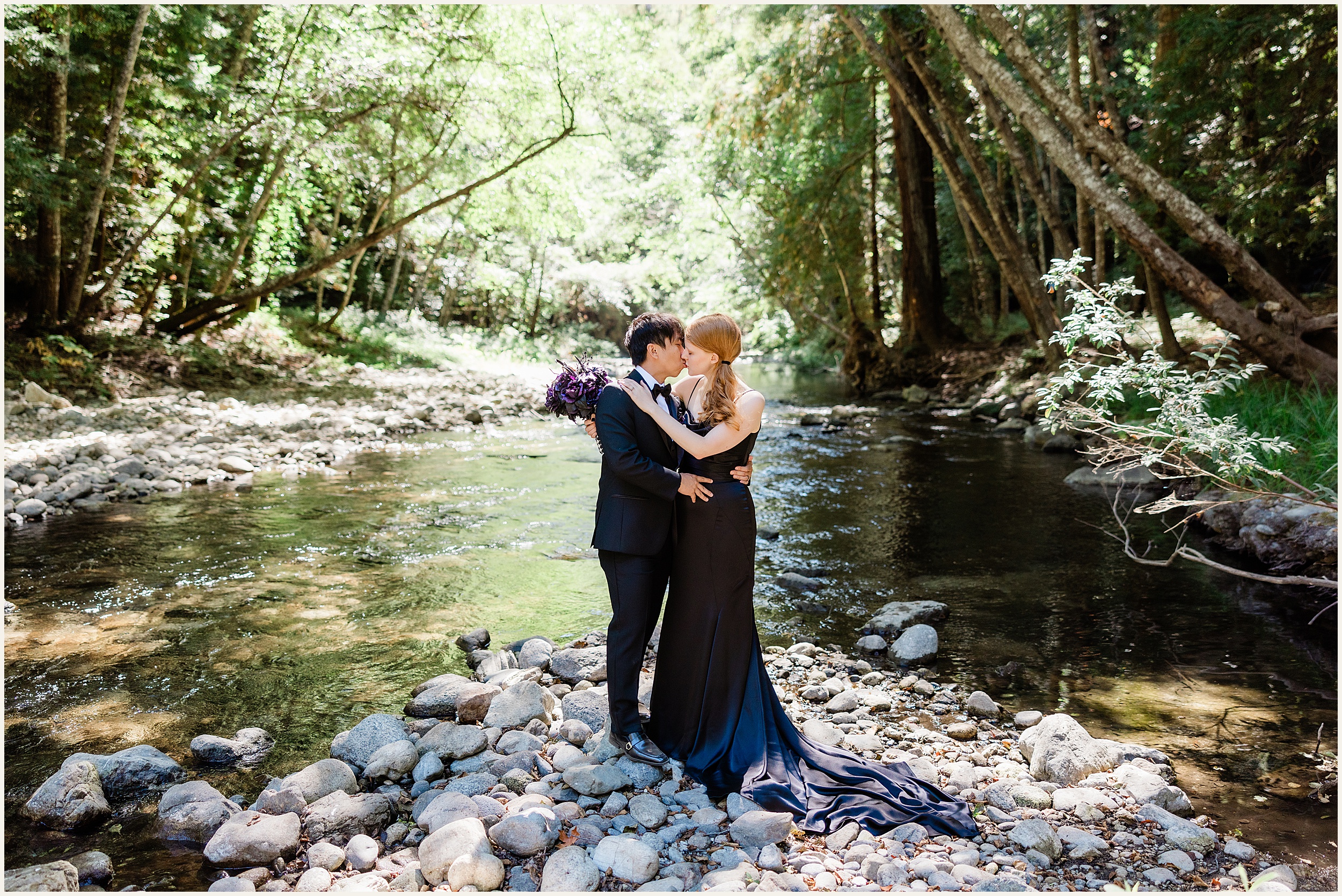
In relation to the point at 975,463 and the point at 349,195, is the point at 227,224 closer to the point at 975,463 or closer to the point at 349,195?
the point at 349,195

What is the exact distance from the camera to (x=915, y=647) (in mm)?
5648

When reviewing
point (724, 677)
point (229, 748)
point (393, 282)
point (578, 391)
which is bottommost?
point (229, 748)

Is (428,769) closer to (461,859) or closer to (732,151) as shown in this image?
(461,859)

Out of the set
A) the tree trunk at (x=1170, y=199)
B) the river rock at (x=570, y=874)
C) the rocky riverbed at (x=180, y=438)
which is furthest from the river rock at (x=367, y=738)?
the tree trunk at (x=1170, y=199)

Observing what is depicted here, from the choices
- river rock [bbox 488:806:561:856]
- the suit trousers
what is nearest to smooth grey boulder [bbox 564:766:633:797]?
the suit trousers

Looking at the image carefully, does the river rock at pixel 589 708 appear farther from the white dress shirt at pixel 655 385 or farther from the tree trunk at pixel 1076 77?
the tree trunk at pixel 1076 77

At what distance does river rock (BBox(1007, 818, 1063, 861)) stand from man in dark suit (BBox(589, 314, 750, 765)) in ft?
4.91

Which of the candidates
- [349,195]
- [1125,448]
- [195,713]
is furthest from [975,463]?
[349,195]

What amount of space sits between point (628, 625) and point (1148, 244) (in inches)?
367

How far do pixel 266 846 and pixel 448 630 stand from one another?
2.81 metres

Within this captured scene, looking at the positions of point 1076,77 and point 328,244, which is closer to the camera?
point 1076,77

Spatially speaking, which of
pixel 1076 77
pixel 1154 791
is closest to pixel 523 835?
pixel 1154 791

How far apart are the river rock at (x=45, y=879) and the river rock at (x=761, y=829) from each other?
7.64ft

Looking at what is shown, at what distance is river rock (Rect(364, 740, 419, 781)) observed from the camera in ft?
12.8
